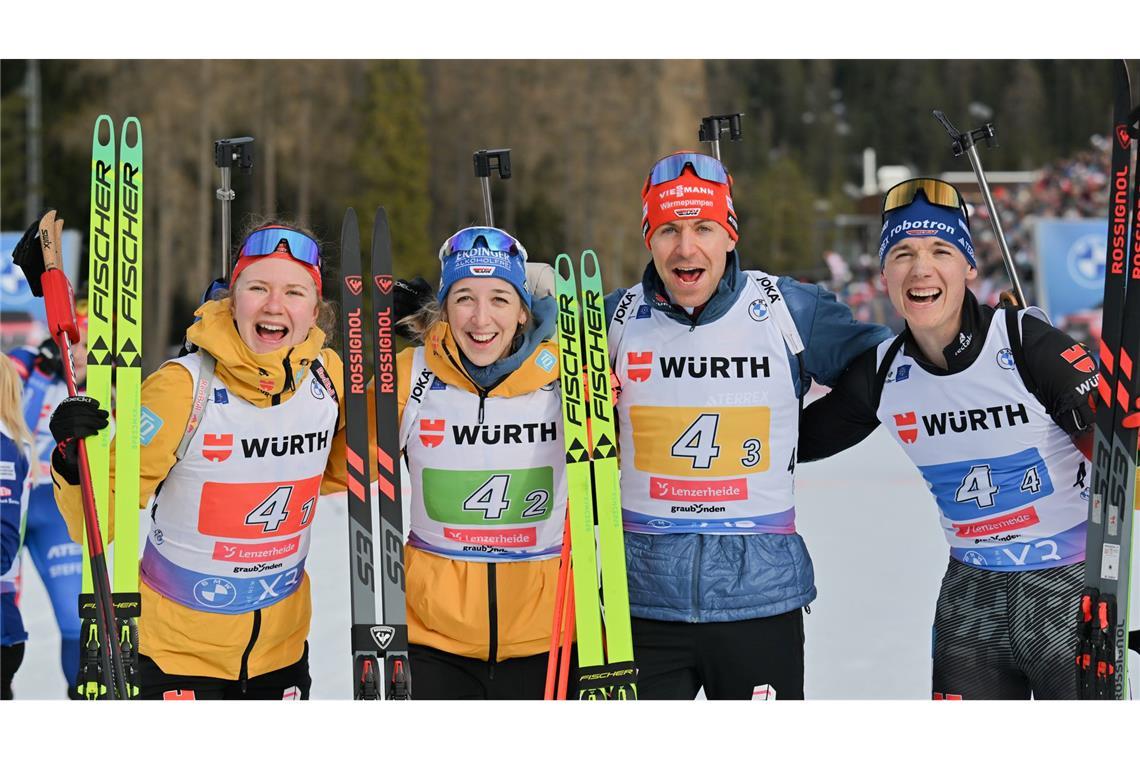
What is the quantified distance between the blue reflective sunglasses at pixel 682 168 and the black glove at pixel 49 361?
9.74 feet

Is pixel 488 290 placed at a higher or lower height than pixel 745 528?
higher

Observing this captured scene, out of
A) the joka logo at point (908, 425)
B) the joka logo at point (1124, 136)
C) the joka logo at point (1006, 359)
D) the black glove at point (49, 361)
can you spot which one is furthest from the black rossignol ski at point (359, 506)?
the black glove at point (49, 361)

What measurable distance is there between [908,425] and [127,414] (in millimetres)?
1984

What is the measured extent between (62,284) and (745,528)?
1957 mm

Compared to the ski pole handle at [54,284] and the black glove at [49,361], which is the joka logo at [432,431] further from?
the black glove at [49,361]

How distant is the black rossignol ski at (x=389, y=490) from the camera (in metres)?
2.95

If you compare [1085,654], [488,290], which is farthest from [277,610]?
[1085,654]

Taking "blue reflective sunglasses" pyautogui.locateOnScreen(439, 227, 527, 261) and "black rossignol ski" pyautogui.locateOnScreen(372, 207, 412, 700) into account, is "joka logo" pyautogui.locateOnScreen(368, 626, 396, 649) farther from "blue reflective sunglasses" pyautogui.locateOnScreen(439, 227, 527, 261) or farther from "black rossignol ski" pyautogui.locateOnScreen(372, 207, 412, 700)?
"blue reflective sunglasses" pyautogui.locateOnScreen(439, 227, 527, 261)

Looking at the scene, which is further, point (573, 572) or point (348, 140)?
point (348, 140)

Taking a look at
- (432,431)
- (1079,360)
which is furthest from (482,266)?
(1079,360)

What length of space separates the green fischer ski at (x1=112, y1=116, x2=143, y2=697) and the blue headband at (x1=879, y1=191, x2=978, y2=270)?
1.98 meters

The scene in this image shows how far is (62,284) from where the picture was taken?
10.4 feet

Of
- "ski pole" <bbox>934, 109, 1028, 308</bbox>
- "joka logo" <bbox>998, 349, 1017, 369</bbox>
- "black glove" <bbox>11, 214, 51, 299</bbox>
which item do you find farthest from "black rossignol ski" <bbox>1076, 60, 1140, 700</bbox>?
"black glove" <bbox>11, 214, 51, 299</bbox>

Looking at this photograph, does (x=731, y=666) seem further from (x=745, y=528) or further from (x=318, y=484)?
(x=318, y=484)
